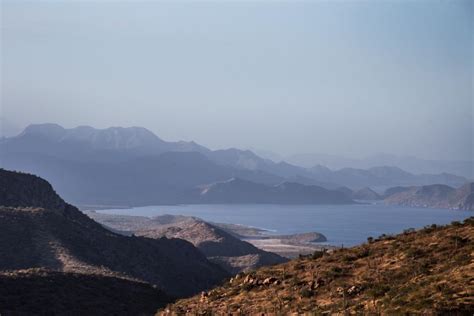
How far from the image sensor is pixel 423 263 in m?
20.7

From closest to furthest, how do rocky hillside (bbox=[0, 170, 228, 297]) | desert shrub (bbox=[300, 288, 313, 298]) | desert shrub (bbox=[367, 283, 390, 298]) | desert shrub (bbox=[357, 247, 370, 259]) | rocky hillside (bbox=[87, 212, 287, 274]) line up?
desert shrub (bbox=[367, 283, 390, 298])
desert shrub (bbox=[300, 288, 313, 298])
desert shrub (bbox=[357, 247, 370, 259])
rocky hillside (bbox=[0, 170, 228, 297])
rocky hillside (bbox=[87, 212, 287, 274])

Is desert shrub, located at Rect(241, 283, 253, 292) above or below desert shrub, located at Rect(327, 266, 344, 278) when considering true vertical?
below

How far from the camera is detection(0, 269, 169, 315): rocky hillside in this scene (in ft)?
110

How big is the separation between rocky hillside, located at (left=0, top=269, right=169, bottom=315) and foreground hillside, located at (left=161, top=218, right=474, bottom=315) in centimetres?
1127

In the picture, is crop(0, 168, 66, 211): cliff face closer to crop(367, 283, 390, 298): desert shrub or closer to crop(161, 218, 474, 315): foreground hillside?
crop(161, 218, 474, 315): foreground hillside

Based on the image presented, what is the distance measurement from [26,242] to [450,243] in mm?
44467

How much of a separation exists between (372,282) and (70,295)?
886 inches

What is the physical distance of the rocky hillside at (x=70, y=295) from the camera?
110 feet

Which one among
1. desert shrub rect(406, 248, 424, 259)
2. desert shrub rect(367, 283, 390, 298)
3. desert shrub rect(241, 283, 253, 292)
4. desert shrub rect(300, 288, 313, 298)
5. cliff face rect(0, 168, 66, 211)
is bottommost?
desert shrub rect(241, 283, 253, 292)

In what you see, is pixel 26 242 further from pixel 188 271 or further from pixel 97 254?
pixel 188 271

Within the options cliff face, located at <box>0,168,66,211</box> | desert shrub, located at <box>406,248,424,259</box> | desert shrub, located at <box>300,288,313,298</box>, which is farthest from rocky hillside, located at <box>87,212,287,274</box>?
desert shrub, located at <box>300,288,313,298</box>

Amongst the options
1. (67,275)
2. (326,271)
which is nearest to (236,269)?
(67,275)

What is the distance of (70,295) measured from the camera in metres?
36.6

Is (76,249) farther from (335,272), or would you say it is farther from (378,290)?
(378,290)
